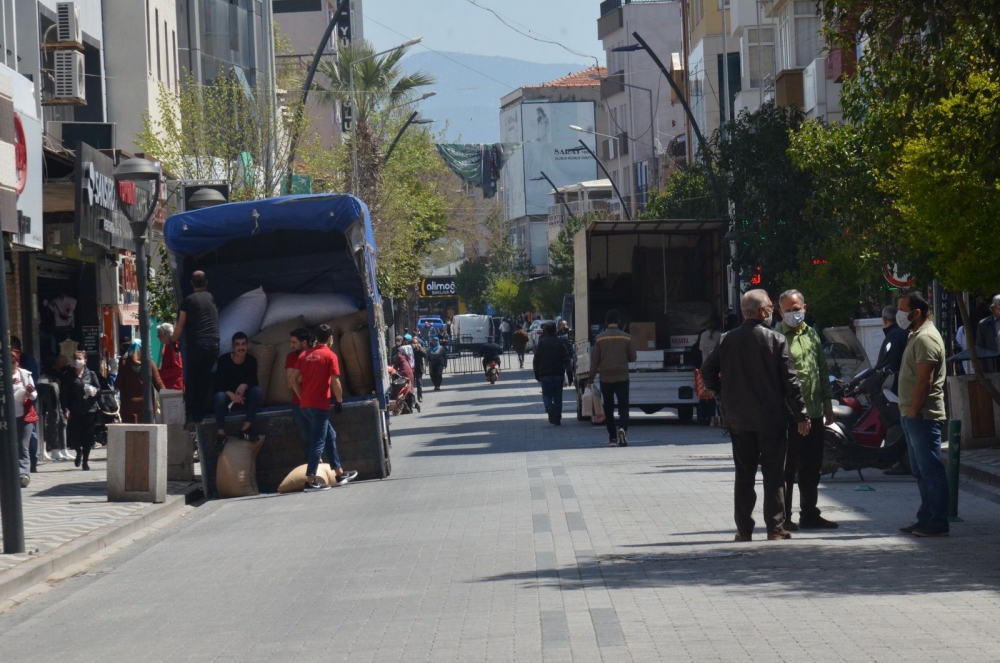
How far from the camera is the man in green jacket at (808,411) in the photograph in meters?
11.6

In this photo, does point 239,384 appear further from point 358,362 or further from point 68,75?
point 68,75

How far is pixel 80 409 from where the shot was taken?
20.8 metres

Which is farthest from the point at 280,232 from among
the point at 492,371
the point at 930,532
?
the point at 492,371

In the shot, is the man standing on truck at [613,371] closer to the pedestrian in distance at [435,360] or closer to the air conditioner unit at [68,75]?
the air conditioner unit at [68,75]

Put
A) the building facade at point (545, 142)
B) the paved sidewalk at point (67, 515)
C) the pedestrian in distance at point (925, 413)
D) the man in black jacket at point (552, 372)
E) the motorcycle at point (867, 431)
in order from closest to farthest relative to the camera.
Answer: the pedestrian in distance at point (925, 413) → the paved sidewalk at point (67, 515) → the motorcycle at point (867, 431) → the man in black jacket at point (552, 372) → the building facade at point (545, 142)

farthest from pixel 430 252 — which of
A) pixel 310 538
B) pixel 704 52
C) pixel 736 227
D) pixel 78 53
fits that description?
pixel 310 538

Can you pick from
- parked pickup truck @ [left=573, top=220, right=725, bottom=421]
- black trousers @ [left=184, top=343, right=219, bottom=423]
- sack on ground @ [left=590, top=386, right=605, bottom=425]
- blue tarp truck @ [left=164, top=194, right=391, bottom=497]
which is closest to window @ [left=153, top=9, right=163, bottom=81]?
parked pickup truck @ [left=573, top=220, right=725, bottom=421]

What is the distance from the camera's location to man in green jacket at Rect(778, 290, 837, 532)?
456 inches

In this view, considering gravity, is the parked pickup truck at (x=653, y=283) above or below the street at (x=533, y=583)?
above

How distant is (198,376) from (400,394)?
672 inches

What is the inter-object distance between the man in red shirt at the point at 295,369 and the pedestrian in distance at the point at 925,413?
7.60 metres

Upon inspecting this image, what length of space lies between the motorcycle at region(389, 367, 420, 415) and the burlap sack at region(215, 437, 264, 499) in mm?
16458

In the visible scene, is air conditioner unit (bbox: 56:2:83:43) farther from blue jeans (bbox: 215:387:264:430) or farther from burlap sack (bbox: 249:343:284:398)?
blue jeans (bbox: 215:387:264:430)

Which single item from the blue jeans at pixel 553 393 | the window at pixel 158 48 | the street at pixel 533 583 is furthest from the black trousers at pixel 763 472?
the window at pixel 158 48
